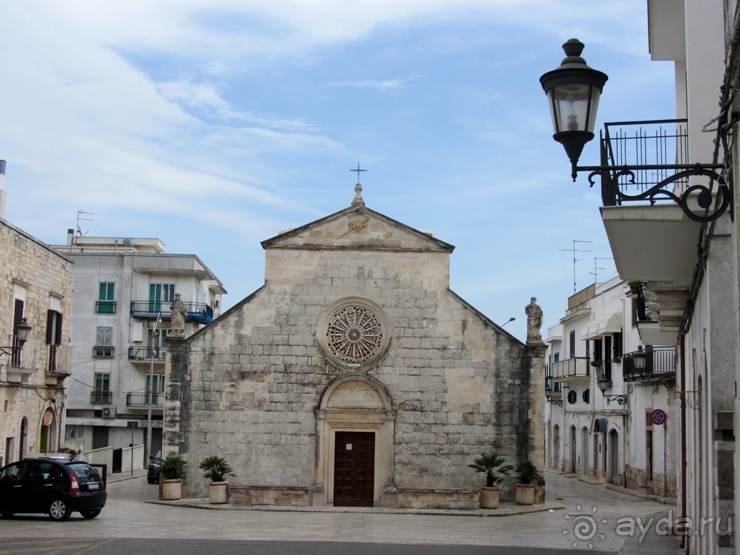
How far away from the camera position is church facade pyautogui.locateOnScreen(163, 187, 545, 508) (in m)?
26.0

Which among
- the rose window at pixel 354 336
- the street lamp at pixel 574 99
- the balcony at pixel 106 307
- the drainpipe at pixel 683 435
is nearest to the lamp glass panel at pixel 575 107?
the street lamp at pixel 574 99

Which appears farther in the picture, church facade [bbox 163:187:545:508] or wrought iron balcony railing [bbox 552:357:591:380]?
wrought iron balcony railing [bbox 552:357:591:380]

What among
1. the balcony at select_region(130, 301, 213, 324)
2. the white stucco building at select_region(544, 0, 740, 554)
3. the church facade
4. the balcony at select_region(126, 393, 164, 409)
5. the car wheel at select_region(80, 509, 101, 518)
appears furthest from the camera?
the balcony at select_region(130, 301, 213, 324)

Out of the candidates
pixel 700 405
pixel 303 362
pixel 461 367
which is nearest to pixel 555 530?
pixel 461 367

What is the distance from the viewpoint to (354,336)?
26703mm

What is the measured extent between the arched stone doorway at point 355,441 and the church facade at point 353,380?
32 millimetres

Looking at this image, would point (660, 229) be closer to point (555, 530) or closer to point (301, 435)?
point (555, 530)

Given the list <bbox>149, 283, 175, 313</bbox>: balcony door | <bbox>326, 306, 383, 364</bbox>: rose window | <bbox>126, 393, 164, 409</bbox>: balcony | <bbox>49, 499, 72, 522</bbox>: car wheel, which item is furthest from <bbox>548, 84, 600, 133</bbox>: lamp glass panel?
<bbox>149, 283, 175, 313</bbox>: balcony door

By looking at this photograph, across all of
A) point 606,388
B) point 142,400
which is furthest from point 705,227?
point 142,400

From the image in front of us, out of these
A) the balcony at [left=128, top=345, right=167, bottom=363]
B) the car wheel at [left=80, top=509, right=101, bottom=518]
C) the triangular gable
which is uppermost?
the triangular gable

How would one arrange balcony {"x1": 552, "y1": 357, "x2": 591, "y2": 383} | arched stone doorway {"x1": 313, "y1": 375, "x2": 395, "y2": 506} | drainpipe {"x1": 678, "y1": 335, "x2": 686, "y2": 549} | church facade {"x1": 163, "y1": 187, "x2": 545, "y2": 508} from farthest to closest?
balcony {"x1": 552, "y1": 357, "x2": 591, "y2": 383}, arched stone doorway {"x1": 313, "y1": 375, "x2": 395, "y2": 506}, church facade {"x1": 163, "y1": 187, "x2": 545, "y2": 508}, drainpipe {"x1": 678, "y1": 335, "x2": 686, "y2": 549}

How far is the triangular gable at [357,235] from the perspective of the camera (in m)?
27.0

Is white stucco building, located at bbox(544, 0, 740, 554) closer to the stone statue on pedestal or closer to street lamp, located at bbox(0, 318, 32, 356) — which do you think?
the stone statue on pedestal

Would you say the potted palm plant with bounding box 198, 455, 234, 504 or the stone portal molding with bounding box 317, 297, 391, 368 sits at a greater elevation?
the stone portal molding with bounding box 317, 297, 391, 368
